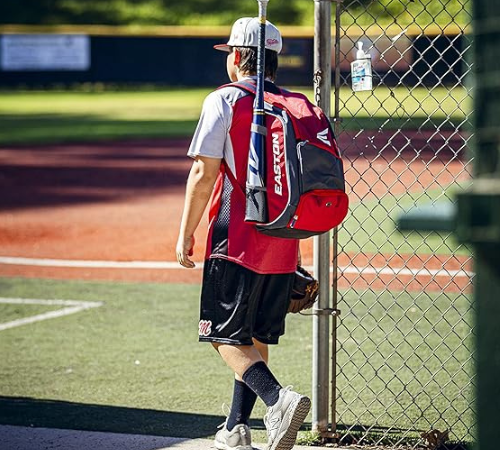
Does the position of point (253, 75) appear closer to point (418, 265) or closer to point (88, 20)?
point (418, 265)

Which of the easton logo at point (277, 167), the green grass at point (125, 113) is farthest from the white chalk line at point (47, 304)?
the green grass at point (125, 113)

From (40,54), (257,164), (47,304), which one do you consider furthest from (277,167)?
(40,54)

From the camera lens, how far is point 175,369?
677 centimetres

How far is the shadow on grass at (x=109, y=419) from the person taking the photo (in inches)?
219

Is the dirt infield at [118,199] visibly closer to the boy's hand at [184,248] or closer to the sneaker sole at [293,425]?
the boy's hand at [184,248]

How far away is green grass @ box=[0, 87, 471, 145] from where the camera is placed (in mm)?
26734

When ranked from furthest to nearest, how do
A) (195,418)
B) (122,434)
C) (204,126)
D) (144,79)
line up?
(144,79), (195,418), (122,434), (204,126)

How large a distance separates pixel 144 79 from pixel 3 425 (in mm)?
40240

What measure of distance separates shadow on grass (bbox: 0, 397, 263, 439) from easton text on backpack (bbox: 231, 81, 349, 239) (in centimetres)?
155

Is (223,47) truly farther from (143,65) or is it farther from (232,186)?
(143,65)

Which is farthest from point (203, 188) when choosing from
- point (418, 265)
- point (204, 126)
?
point (418, 265)

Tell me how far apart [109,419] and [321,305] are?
4.68 feet

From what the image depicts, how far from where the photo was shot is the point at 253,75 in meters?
4.66

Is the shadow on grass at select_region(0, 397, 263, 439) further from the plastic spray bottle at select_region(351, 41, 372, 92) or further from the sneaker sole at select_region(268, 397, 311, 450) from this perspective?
the plastic spray bottle at select_region(351, 41, 372, 92)
